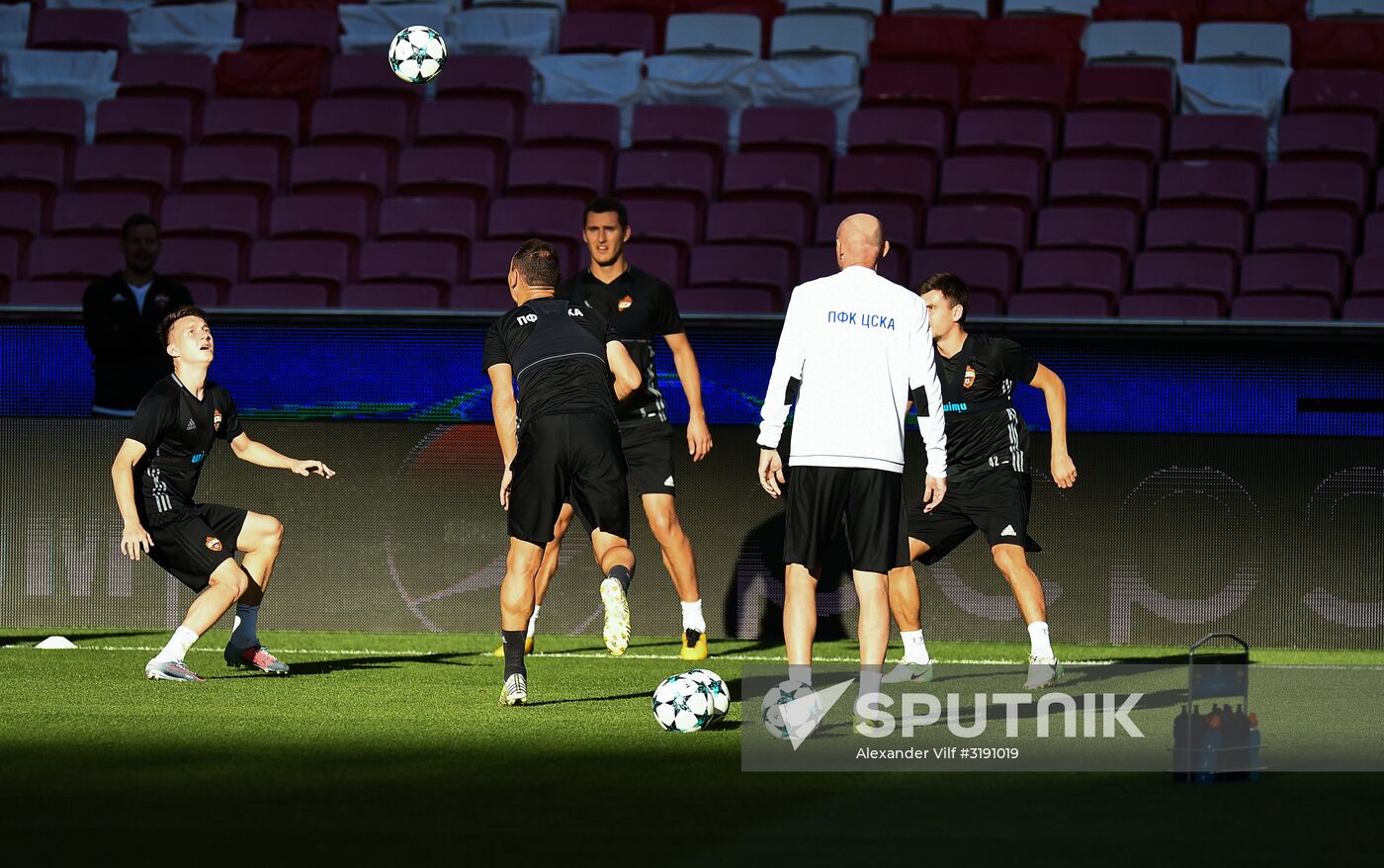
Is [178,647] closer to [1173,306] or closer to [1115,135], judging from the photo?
[1173,306]

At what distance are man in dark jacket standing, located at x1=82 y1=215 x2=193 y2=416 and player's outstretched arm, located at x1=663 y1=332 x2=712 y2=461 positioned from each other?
2.98m

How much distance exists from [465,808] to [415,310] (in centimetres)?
590

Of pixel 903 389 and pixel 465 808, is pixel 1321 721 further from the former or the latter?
pixel 465 808

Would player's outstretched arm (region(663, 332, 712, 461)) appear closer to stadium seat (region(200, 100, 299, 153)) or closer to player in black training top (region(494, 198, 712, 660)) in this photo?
player in black training top (region(494, 198, 712, 660))

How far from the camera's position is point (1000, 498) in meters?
8.80

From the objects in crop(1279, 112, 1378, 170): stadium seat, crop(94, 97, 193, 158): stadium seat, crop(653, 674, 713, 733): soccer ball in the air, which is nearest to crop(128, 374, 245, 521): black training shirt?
crop(653, 674, 713, 733): soccer ball in the air

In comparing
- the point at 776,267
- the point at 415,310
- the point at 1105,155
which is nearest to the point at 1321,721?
the point at 415,310

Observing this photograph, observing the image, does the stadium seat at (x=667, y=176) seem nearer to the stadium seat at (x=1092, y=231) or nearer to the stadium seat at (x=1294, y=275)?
the stadium seat at (x=1092, y=231)

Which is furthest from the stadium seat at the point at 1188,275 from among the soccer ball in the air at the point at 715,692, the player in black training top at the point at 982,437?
the soccer ball in the air at the point at 715,692

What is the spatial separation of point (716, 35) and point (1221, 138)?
14.4 feet

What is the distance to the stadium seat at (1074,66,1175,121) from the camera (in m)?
15.0

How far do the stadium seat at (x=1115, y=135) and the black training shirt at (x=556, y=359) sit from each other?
829cm

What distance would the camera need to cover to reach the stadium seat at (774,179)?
1438 centimetres

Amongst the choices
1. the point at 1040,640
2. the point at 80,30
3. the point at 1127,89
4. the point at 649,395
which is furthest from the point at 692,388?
the point at 80,30
